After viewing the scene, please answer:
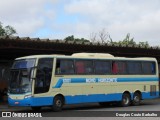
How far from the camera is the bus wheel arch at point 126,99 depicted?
90.1 ft

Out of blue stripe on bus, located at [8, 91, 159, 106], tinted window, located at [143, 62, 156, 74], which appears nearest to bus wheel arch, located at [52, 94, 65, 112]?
blue stripe on bus, located at [8, 91, 159, 106]

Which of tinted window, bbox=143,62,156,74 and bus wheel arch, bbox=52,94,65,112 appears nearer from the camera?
bus wheel arch, bbox=52,94,65,112

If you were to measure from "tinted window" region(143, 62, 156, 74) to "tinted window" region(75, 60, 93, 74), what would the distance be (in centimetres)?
518

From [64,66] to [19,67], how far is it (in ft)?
7.87

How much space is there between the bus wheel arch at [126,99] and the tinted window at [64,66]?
198 inches

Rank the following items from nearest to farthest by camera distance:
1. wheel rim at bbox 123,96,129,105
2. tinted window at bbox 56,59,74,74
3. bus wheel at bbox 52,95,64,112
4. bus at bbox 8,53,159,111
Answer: bus at bbox 8,53,159,111, bus wheel at bbox 52,95,64,112, tinted window at bbox 56,59,74,74, wheel rim at bbox 123,96,129,105

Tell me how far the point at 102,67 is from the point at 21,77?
554cm

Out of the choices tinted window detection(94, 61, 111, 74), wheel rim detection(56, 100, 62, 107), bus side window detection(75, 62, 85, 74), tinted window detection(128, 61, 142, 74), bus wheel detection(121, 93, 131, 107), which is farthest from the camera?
tinted window detection(128, 61, 142, 74)

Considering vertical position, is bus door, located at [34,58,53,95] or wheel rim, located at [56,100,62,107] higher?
bus door, located at [34,58,53,95]

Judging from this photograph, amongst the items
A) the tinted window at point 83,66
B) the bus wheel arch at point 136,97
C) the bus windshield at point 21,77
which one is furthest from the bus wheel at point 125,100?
the bus windshield at point 21,77

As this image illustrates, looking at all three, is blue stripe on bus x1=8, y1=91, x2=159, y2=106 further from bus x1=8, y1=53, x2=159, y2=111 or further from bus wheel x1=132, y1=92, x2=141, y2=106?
bus wheel x1=132, y1=92, x2=141, y2=106

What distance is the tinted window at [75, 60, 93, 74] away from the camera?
24.4 m

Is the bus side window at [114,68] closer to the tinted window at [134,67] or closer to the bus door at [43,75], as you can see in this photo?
the tinted window at [134,67]

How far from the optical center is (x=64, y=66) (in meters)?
23.7
